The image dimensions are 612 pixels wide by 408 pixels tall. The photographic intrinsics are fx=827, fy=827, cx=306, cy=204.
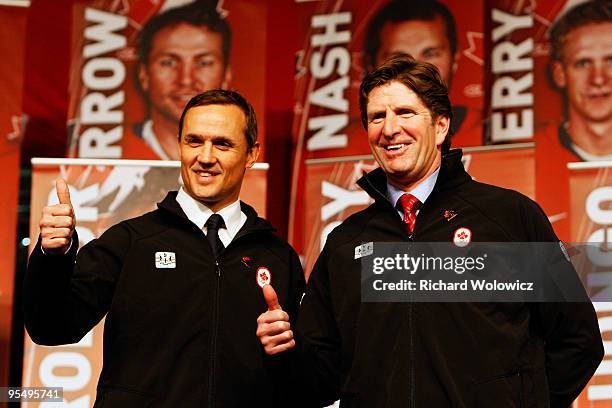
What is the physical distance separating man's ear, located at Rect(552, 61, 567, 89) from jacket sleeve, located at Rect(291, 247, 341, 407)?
7.07 ft

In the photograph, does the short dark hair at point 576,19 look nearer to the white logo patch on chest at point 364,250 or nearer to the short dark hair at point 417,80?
the short dark hair at point 417,80

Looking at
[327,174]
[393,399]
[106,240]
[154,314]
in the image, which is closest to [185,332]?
[154,314]

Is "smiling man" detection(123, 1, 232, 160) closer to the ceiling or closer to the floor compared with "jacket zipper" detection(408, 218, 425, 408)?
closer to the ceiling

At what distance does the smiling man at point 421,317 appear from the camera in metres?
2.16

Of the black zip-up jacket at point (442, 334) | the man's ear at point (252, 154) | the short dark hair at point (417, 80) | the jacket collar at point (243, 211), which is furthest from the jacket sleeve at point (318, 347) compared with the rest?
the short dark hair at point (417, 80)

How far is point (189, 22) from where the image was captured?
4.34m

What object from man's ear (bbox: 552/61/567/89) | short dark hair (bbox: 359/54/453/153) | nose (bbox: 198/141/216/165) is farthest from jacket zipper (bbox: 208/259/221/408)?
man's ear (bbox: 552/61/567/89)

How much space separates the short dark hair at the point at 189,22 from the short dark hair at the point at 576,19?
1664mm

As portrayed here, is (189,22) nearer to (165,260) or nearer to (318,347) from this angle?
(165,260)

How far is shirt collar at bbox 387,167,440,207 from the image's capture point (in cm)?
239

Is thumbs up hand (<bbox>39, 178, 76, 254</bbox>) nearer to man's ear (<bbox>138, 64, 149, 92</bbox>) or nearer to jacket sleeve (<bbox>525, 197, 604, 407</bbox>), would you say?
jacket sleeve (<bbox>525, 197, 604, 407</bbox>)

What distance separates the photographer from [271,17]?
16.4 feet

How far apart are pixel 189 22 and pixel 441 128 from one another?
226 centimetres

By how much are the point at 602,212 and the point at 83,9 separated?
9.25 ft
